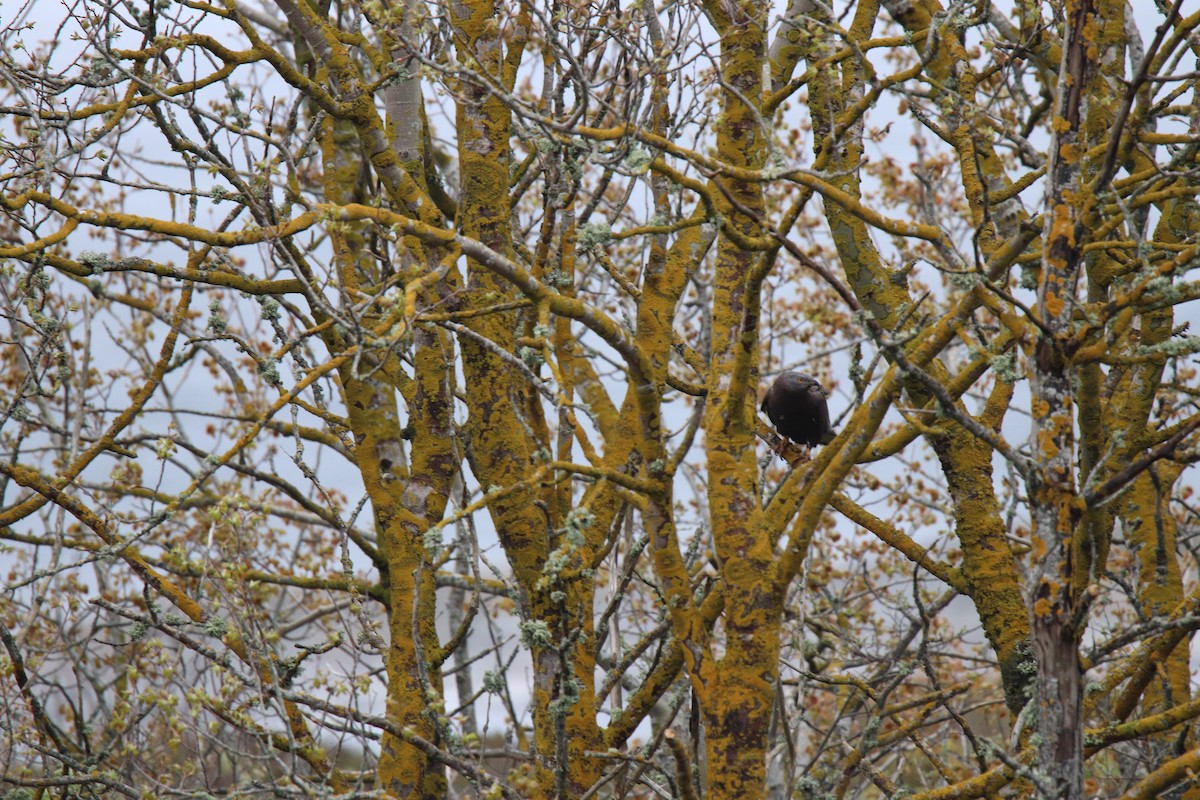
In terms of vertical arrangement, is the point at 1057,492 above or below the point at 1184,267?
below

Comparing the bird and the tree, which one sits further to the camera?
the bird

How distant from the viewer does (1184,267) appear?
10.0ft

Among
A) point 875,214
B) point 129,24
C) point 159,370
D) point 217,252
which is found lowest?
point 875,214

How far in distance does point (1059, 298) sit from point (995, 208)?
283 cm

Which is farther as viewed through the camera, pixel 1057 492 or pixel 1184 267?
pixel 1184 267

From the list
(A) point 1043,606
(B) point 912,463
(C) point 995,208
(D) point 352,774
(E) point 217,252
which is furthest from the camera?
(B) point 912,463

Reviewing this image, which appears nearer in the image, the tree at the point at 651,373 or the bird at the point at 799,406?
the tree at the point at 651,373

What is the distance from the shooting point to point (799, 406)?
5773 mm

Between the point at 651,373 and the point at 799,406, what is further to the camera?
the point at 799,406

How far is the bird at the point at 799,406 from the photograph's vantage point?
5773mm

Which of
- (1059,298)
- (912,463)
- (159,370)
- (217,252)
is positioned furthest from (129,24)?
(912,463)

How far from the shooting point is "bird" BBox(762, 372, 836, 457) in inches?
227

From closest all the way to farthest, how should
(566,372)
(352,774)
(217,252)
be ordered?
(566,372)
(217,252)
(352,774)

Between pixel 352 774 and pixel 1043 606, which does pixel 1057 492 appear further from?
pixel 352 774
